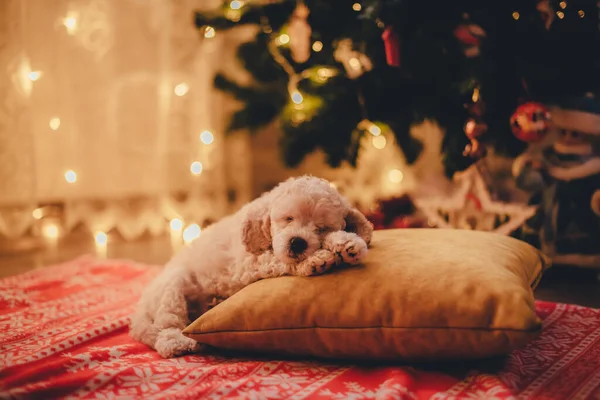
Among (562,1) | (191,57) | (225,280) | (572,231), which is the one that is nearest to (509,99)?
(562,1)

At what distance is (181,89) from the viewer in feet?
12.0

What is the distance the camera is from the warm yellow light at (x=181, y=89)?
3.64 meters

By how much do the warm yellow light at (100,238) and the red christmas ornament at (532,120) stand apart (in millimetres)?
2414

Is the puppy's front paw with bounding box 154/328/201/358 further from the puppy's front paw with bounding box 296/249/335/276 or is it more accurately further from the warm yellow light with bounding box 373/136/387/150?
the warm yellow light with bounding box 373/136/387/150

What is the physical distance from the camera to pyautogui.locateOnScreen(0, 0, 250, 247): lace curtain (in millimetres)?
3057

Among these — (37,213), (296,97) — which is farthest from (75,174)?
(296,97)

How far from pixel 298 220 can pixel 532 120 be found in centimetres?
121

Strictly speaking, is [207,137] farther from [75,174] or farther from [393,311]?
[393,311]

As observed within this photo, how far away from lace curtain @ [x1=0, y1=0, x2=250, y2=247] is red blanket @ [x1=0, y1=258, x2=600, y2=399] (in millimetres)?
1756

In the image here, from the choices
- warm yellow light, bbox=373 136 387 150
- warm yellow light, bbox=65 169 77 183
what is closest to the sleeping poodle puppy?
warm yellow light, bbox=65 169 77 183

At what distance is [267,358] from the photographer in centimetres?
141

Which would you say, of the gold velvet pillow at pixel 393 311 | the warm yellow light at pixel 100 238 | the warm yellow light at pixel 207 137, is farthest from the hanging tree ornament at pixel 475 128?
the warm yellow light at pixel 100 238

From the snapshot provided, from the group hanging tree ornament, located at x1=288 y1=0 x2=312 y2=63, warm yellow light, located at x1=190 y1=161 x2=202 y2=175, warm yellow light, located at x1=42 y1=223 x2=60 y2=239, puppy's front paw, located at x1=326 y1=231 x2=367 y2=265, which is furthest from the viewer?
warm yellow light, located at x1=190 y1=161 x2=202 y2=175

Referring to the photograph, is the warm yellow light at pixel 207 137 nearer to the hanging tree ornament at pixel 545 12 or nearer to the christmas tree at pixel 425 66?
the christmas tree at pixel 425 66
